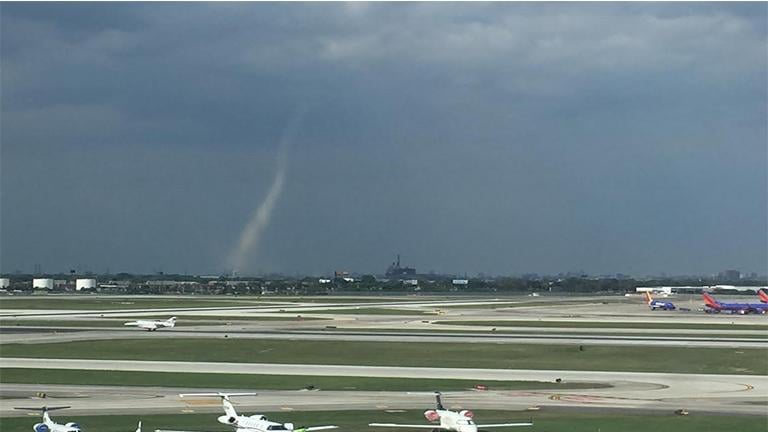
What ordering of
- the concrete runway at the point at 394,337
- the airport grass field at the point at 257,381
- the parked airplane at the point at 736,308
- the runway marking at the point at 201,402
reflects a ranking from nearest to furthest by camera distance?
the runway marking at the point at 201,402 → the airport grass field at the point at 257,381 → the concrete runway at the point at 394,337 → the parked airplane at the point at 736,308

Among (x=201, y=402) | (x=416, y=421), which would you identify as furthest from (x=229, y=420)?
(x=201, y=402)

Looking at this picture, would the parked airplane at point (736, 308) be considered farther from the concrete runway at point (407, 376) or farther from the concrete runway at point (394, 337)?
the concrete runway at point (394, 337)

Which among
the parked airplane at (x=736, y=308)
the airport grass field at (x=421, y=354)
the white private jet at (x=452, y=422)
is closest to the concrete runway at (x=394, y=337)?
the airport grass field at (x=421, y=354)

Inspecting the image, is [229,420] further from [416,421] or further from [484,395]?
[484,395]

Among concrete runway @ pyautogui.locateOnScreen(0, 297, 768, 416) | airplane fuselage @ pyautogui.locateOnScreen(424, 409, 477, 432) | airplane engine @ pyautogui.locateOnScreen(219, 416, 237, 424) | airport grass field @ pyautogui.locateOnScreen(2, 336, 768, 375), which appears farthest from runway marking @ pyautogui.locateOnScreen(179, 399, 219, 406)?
airport grass field @ pyautogui.locateOnScreen(2, 336, 768, 375)

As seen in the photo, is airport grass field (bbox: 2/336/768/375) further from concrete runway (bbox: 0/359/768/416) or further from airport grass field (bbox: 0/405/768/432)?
airport grass field (bbox: 0/405/768/432)

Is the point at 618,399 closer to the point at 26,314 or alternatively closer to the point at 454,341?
the point at 454,341

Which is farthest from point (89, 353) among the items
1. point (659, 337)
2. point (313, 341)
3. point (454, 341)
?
point (659, 337)
